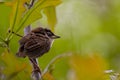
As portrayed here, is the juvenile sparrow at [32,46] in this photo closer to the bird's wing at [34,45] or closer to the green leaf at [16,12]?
the bird's wing at [34,45]

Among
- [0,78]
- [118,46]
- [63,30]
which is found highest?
[0,78]

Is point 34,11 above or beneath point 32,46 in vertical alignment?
above

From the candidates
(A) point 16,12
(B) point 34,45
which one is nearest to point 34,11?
(A) point 16,12

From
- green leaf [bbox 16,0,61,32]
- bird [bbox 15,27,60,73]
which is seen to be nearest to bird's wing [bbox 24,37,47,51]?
bird [bbox 15,27,60,73]

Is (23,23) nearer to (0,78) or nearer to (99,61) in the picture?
(0,78)

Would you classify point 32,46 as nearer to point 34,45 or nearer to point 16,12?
point 34,45

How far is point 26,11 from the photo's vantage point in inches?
33.8

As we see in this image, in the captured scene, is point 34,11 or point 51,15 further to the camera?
point 51,15

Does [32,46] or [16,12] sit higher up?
[16,12]

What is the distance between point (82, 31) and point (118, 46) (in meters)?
0.20

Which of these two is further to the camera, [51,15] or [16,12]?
[51,15]

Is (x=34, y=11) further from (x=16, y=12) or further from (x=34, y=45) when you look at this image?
(x=34, y=45)

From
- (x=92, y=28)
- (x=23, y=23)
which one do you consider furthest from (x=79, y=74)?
(x=92, y=28)

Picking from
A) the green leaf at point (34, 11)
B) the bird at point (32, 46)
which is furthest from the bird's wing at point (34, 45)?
the green leaf at point (34, 11)
